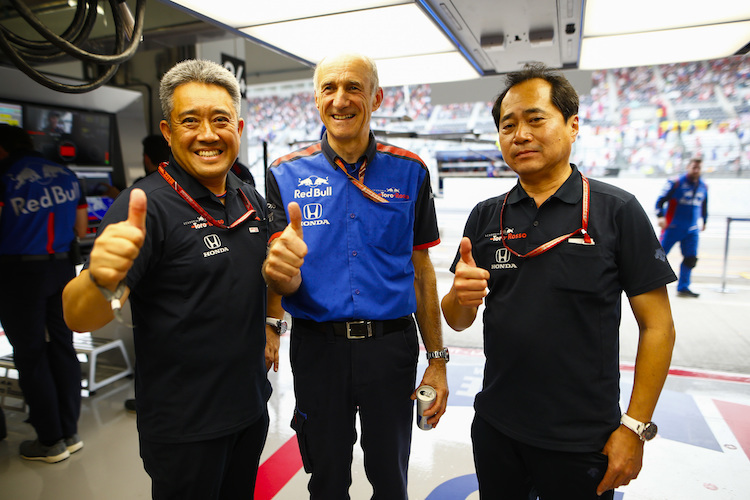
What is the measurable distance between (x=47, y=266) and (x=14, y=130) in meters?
0.81

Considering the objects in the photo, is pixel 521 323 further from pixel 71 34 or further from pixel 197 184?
pixel 71 34

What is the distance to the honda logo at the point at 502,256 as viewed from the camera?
56.2 inches

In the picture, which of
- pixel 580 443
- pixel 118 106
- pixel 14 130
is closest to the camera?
pixel 580 443

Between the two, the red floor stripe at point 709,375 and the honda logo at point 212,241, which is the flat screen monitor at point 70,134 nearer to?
the honda logo at point 212,241

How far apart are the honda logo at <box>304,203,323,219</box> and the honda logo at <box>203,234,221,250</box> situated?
345 millimetres

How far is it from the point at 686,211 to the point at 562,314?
5.95m

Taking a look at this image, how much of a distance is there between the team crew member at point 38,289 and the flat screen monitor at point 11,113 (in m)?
1.13

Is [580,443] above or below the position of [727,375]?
above

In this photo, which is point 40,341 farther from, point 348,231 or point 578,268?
point 578,268

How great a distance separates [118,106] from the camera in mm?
4312

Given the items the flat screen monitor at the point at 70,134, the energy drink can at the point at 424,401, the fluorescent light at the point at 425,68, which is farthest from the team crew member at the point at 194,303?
the flat screen monitor at the point at 70,134

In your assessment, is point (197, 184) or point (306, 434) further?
point (306, 434)

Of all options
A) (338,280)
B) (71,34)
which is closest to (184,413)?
(338,280)

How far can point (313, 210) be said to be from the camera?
1641mm
